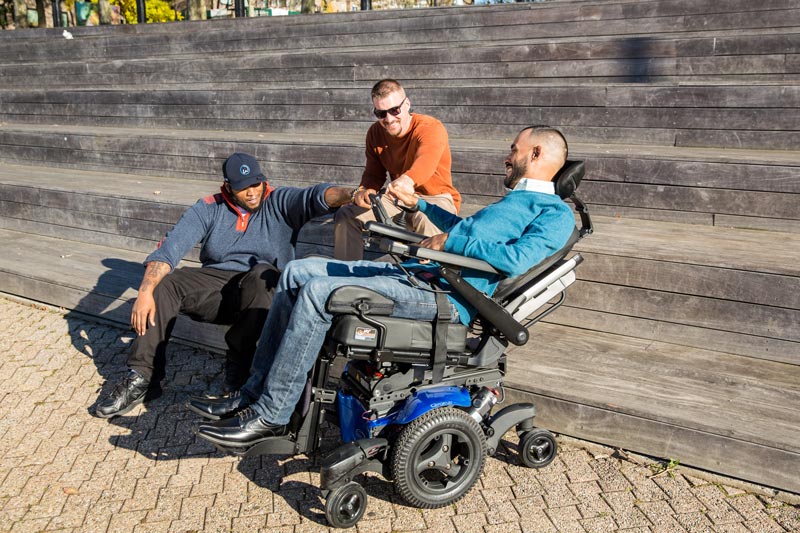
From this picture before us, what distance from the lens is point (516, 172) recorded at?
3.48 m

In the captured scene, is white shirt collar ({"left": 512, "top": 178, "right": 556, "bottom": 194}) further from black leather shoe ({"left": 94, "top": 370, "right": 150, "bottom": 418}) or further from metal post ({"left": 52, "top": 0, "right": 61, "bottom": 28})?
metal post ({"left": 52, "top": 0, "right": 61, "bottom": 28})

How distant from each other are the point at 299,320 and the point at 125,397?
59.8 inches

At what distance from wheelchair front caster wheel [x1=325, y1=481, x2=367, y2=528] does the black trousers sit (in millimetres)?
1246

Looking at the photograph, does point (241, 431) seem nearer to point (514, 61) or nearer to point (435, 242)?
point (435, 242)

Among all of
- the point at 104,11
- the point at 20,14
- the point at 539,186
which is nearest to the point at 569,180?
the point at 539,186

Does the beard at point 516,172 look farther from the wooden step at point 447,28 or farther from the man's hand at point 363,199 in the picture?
the wooden step at point 447,28

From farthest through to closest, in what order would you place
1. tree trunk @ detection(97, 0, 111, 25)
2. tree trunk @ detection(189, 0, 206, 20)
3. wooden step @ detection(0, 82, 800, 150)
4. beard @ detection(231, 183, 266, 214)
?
tree trunk @ detection(97, 0, 111, 25)
tree trunk @ detection(189, 0, 206, 20)
wooden step @ detection(0, 82, 800, 150)
beard @ detection(231, 183, 266, 214)

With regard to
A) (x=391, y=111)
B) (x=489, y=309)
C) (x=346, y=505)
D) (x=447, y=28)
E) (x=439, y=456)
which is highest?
Result: (x=447, y=28)

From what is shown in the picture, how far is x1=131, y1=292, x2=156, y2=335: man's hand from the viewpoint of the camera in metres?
3.99

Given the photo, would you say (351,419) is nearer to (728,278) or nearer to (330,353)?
(330,353)

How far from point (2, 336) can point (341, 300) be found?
3566 mm

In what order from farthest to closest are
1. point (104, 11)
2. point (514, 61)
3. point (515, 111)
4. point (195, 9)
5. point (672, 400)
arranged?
point (104, 11) < point (195, 9) < point (514, 61) < point (515, 111) < point (672, 400)

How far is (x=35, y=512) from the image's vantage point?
3256 millimetres

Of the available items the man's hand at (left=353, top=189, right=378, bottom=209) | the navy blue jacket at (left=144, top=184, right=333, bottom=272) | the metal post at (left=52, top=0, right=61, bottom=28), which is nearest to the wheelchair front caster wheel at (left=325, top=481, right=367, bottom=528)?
the man's hand at (left=353, top=189, right=378, bottom=209)
